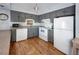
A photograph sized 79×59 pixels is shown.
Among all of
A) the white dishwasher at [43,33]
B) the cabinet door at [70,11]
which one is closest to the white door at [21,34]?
the white dishwasher at [43,33]

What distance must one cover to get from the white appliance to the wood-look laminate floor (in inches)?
3.5

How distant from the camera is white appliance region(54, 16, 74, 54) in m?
1.33

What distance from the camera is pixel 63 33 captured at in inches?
54.6

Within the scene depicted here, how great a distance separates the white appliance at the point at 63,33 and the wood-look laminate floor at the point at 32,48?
88mm

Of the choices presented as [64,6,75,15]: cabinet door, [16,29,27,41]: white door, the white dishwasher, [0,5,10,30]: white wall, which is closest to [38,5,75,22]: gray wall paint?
[64,6,75,15]: cabinet door

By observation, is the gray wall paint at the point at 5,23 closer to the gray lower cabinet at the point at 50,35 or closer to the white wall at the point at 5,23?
the white wall at the point at 5,23

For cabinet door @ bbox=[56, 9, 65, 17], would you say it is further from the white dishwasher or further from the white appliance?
the white dishwasher

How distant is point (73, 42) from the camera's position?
1.33 meters

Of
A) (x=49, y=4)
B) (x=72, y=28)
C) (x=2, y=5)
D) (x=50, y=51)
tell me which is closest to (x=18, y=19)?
(x=2, y=5)

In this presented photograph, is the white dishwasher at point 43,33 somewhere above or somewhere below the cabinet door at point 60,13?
below

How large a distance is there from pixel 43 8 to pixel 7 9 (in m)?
0.48

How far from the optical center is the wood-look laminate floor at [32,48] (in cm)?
136

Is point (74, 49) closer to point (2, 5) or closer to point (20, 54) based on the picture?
point (20, 54)

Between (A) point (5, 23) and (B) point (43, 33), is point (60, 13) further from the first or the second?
(A) point (5, 23)
